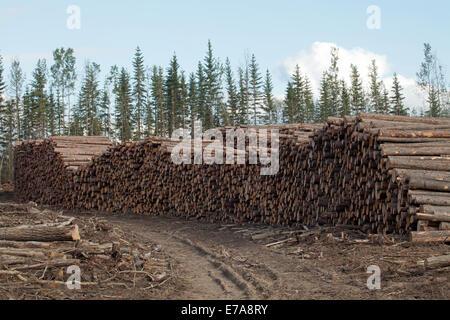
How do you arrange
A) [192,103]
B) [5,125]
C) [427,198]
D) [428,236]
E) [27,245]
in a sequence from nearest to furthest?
1. [27,245]
2. [428,236]
3. [427,198]
4. [5,125]
5. [192,103]

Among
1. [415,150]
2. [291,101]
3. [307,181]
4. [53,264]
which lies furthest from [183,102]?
[53,264]

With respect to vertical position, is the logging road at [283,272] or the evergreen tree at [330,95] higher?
the evergreen tree at [330,95]

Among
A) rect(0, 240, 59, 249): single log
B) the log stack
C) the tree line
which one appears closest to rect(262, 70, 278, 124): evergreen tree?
the tree line

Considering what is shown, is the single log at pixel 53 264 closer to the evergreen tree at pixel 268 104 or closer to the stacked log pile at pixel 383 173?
the stacked log pile at pixel 383 173

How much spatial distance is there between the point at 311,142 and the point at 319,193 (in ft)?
4.15

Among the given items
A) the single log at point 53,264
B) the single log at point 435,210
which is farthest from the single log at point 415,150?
the single log at point 53,264

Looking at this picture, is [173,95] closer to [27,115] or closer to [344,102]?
[27,115]

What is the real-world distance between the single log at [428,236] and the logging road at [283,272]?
0.79 ft

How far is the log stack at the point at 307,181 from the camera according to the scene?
7691 mm

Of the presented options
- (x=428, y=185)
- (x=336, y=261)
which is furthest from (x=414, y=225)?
(x=336, y=261)

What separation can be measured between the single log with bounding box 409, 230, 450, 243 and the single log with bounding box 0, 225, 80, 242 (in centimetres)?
554

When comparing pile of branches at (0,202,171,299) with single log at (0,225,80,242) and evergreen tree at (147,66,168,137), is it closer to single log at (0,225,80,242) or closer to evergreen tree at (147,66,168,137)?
single log at (0,225,80,242)

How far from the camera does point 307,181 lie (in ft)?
33.3

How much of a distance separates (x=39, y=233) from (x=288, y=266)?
4.06 metres
